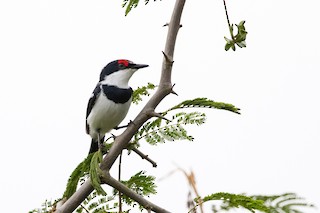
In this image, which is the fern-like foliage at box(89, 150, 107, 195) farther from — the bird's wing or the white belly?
the bird's wing

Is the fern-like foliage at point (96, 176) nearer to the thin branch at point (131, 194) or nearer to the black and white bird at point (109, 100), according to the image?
the thin branch at point (131, 194)

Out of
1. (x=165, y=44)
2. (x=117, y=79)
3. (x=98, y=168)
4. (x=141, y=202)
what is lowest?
(x=141, y=202)

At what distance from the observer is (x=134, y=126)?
4.92 ft

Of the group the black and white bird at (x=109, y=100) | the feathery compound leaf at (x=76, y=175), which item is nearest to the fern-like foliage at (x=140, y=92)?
the feathery compound leaf at (x=76, y=175)

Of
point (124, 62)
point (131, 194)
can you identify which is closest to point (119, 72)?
point (124, 62)

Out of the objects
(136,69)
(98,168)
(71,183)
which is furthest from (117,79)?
(98,168)

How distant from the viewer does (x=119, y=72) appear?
398 cm

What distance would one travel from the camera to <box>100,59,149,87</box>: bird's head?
390 cm

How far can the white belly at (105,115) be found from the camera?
363cm

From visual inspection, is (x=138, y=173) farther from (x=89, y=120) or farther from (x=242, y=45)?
(x=89, y=120)

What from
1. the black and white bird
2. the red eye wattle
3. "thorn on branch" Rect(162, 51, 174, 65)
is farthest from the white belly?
"thorn on branch" Rect(162, 51, 174, 65)

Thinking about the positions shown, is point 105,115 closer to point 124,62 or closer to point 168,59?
point 124,62

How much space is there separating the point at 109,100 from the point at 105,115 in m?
0.18

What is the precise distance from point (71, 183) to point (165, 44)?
65 cm
